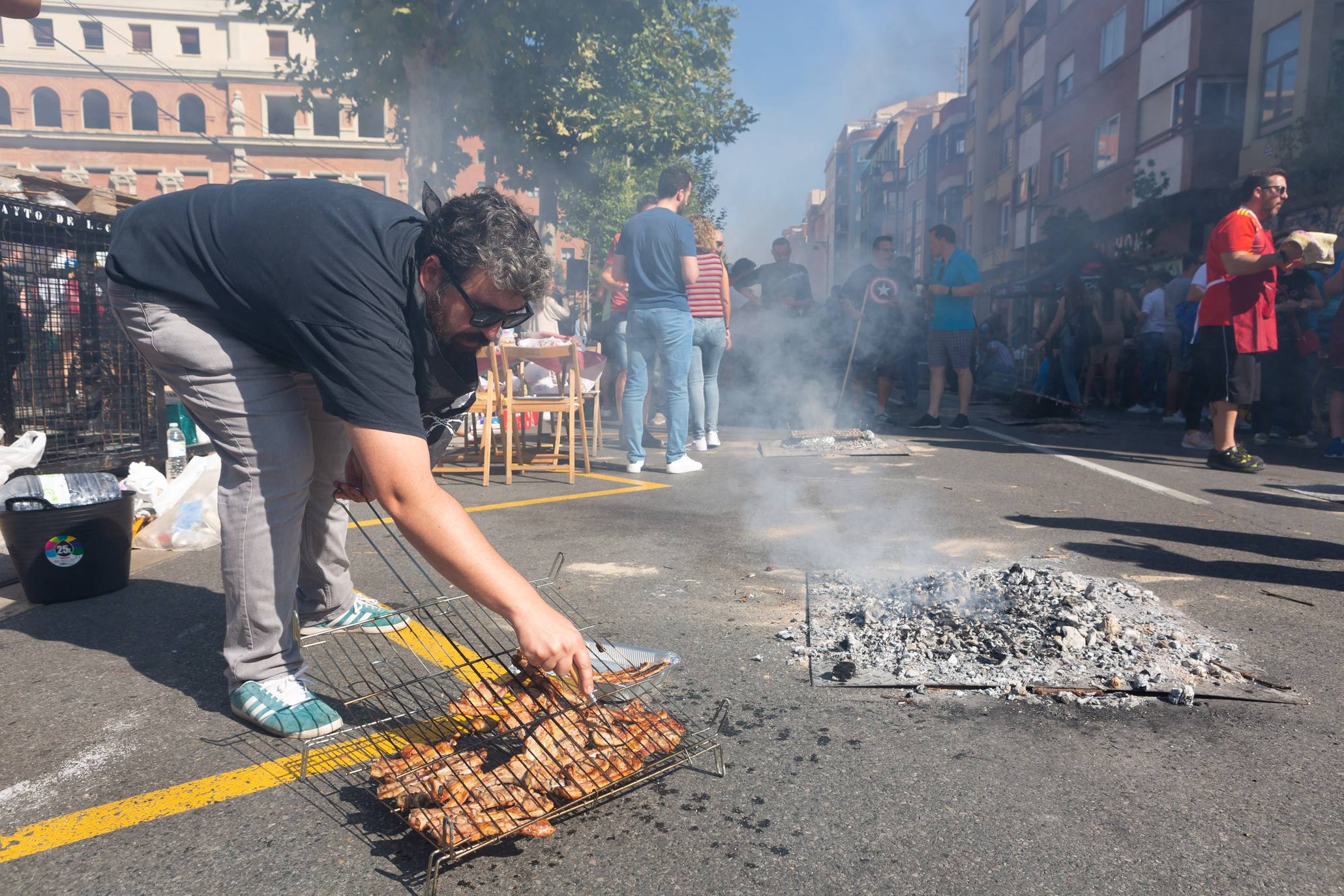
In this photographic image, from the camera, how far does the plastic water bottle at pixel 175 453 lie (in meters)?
5.96

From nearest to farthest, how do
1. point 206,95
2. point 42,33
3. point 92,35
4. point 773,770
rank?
point 773,770 → point 42,33 → point 92,35 → point 206,95

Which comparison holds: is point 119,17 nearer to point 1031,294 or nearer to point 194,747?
point 1031,294

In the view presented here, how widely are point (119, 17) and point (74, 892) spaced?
196ft

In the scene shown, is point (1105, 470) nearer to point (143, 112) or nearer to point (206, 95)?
point (206, 95)

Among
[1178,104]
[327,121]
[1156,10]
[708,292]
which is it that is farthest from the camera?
[327,121]

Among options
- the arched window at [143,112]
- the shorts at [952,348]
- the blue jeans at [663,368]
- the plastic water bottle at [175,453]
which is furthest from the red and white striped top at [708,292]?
the arched window at [143,112]

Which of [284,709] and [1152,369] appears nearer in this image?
[284,709]

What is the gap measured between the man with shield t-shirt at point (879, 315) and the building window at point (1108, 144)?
604 inches

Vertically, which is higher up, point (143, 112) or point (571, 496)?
point (143, 112)

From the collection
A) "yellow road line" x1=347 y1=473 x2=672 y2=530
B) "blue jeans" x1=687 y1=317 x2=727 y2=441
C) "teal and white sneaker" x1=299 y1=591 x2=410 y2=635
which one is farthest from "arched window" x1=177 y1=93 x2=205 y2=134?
"teal and white sneaker" x1=299 y1=591 x2=410 y2=635

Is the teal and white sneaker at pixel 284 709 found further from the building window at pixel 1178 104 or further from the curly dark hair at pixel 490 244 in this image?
the building window at pixel 1178 104

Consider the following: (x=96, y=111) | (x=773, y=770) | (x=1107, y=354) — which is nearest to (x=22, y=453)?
(x=773, y=770)

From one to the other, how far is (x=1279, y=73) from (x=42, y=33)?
5547 cm

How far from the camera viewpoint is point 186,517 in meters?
4.58
